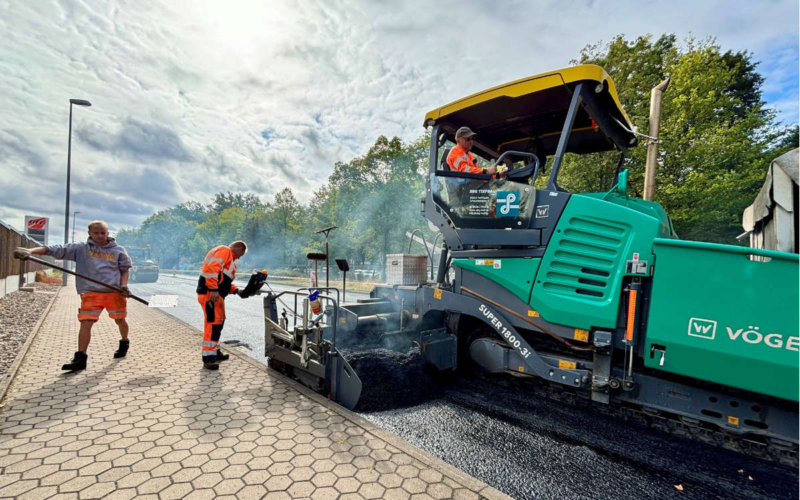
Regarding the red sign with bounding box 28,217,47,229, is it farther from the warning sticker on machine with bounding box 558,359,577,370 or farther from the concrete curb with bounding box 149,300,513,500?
the warning sticker on machine with bounding box 558,359,577,370

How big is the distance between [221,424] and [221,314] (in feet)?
6.05

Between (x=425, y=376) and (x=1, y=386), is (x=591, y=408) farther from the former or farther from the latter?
(x=1, y=386)

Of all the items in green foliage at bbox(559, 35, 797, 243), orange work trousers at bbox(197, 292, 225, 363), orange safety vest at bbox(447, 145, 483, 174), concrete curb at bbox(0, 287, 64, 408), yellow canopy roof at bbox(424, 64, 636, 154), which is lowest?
concrete curb at bbox(0, 287, 64, 408)

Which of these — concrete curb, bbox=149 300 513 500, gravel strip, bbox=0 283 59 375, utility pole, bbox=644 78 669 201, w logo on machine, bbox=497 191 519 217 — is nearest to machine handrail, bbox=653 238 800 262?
Result: w logo on machine, bbox=497 191 519 217

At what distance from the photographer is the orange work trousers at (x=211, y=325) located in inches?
177

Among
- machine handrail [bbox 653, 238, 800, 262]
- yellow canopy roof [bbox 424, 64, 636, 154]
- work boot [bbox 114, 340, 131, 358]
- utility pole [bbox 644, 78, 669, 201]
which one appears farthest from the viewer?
utility pole [bbox 644, 78, 669, 201]

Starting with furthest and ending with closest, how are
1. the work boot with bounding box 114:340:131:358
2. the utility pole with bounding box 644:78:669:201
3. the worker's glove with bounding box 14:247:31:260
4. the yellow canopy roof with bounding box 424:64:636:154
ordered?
the utility pole with bounding box 644:78:669:201
the work boot with bounding box 114:340:131:358
the worker's glove with bounding box 14:247:31:260
the yellow canopy roof with bounding box 424:64:636:154

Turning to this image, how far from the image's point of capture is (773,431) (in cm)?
235

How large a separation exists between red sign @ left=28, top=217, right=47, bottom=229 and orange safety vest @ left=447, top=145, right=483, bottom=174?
2291 cm

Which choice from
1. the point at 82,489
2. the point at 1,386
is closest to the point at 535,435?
the point at 82,489

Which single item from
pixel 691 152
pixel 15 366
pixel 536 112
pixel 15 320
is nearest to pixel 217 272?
pixel 15 366

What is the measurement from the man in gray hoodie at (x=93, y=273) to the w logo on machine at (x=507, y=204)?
4.58m

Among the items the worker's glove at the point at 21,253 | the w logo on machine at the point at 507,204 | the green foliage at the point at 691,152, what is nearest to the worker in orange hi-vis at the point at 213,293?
the worker's glove at the point at 21,253

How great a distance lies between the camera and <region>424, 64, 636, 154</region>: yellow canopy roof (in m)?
3.12
